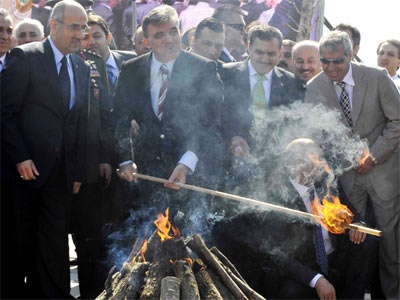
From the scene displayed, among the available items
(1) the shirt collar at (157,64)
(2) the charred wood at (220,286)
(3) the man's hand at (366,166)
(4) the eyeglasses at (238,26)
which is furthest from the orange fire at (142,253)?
(4) the eyeglasses at (238,26)

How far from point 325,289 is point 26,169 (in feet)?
7.85

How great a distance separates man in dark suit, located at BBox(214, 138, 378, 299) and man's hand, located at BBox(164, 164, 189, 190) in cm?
48

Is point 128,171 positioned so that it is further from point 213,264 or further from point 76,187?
point 213,264

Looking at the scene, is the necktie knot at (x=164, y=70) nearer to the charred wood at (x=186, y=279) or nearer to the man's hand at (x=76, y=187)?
the man's hand at (x=76, y=187)

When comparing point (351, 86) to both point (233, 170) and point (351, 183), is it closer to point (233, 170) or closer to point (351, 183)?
point (351, 183)

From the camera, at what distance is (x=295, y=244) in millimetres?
4941

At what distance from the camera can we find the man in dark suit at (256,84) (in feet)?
17.8

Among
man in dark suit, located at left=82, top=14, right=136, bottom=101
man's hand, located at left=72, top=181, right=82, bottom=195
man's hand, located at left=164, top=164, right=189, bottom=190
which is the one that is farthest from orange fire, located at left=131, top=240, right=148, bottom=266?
man in dark suit, located at left=82, top=14, right=136, bottom=101

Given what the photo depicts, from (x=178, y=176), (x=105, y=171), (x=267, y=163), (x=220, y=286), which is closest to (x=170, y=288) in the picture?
(x=220, y=286)

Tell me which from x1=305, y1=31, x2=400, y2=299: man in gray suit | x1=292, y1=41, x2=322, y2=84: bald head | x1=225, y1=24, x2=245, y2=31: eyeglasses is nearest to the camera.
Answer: x1=305, y1=31, x2=400, y2=299: man in gray suit

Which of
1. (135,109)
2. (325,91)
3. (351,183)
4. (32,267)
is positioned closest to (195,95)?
(135,109)

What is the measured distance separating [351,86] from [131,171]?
76.1 inches

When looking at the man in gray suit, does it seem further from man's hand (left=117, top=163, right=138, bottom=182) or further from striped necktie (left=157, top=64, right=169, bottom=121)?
man's hand (left=117, top=163, right=138, bottom=182)

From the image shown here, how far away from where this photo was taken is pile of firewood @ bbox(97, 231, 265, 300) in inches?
149
